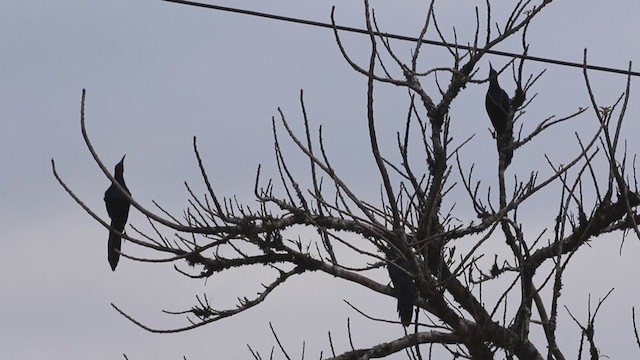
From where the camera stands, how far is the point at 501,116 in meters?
6.00

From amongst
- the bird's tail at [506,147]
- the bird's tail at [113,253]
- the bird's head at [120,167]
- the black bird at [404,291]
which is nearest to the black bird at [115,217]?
the bird's tail at [113,253]

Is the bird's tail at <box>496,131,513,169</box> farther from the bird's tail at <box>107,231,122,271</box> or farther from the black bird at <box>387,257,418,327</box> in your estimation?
the bird's tail at <box>107,231,122,271</box>

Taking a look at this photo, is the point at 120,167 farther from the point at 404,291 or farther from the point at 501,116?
the point at 501,116

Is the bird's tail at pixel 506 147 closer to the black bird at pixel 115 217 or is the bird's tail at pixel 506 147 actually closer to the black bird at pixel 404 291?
the black bird at pixel 404 291

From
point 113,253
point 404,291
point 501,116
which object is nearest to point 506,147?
point 501,116

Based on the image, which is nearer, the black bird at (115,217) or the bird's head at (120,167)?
the black bird at (115,217)

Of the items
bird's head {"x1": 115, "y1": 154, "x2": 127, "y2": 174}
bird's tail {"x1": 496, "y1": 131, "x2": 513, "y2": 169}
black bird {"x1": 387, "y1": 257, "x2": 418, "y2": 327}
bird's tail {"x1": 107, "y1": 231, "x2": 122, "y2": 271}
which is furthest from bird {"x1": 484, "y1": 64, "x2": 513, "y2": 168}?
bird's tail {"x1": 107, "y1": 231, "x2": 122, "y2": 271}

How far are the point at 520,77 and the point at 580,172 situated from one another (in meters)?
1.58

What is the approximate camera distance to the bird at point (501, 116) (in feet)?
19.3

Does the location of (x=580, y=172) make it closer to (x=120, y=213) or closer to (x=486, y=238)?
(x=486, y=238)

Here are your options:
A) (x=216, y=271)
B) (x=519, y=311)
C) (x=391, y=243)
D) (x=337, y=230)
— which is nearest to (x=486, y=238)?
(x=391, y=243)

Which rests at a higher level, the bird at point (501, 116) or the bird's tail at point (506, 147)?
the bird at point (501, 116)

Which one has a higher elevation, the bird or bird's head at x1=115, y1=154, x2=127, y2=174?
the bird

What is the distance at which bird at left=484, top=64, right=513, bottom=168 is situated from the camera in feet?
19.3
